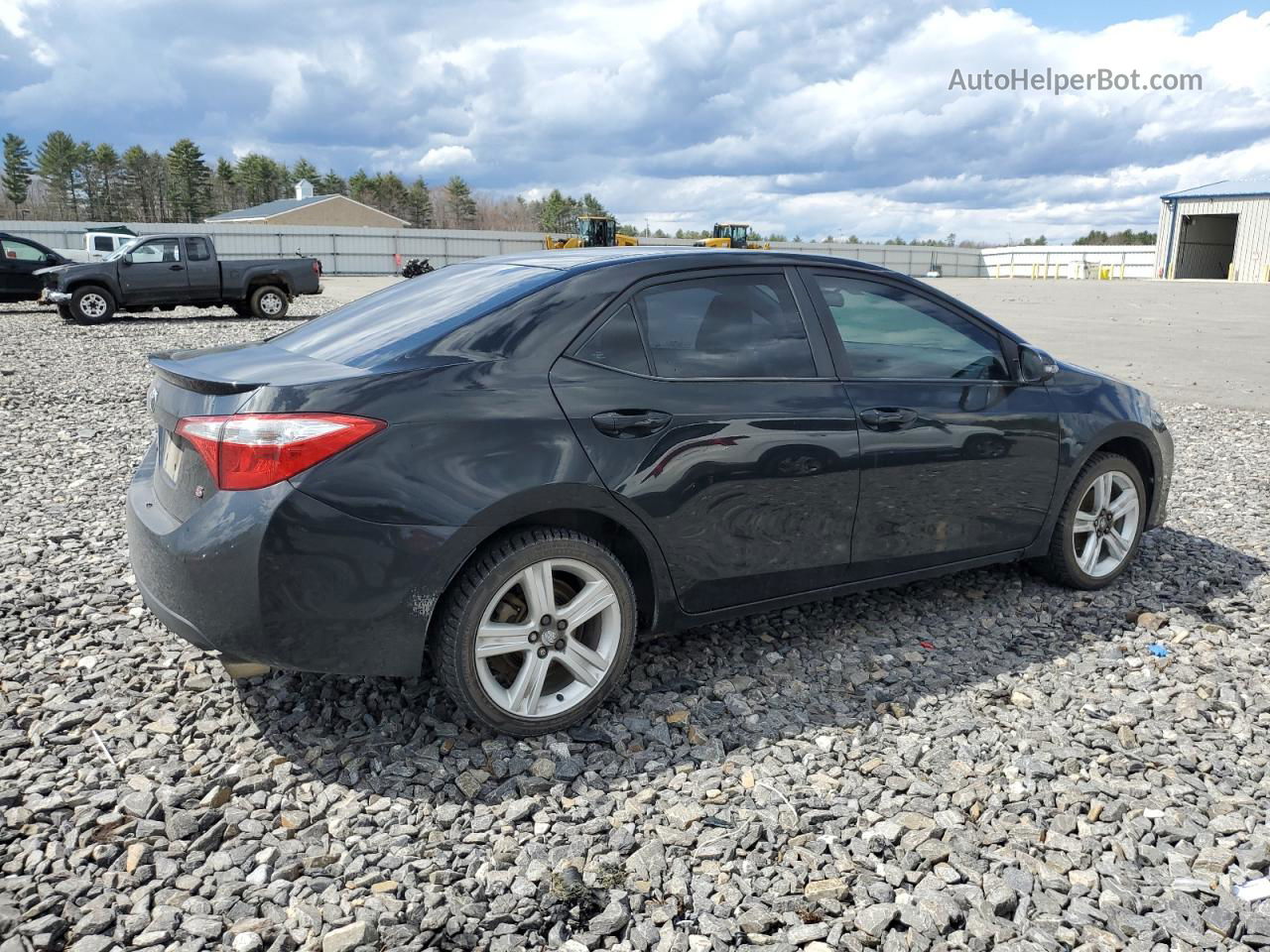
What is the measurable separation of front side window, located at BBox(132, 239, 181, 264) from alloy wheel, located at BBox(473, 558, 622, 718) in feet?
64.1

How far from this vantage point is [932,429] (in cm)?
411

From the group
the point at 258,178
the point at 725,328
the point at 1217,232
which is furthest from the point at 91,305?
the point at 258,178

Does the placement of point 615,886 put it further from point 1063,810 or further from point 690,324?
point 690,324

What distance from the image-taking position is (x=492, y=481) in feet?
10.1

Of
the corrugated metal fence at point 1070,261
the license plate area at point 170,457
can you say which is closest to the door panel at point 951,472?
the license plate area at point 170,457

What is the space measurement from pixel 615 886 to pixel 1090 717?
201 centimetres

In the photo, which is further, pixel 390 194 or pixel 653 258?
pixel 390 194

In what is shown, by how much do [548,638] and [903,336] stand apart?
6.83ft

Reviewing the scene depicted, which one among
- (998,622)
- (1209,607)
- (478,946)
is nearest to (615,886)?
(478,946)

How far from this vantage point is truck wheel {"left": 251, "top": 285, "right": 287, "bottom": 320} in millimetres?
20875

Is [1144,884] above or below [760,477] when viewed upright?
below

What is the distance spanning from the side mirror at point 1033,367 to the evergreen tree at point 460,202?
118 metres

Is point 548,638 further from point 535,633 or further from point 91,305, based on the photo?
point 91,305

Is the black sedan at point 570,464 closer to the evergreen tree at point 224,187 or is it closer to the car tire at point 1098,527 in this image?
the car tire at point 1098,527
